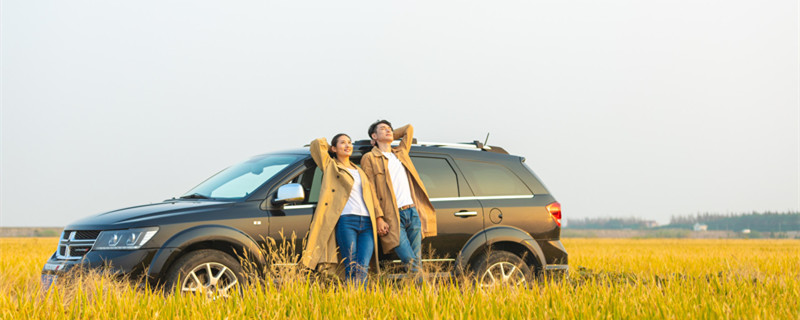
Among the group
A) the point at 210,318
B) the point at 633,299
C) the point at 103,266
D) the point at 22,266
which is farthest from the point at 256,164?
the point at 22,266

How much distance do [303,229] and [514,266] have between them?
98.9 inches

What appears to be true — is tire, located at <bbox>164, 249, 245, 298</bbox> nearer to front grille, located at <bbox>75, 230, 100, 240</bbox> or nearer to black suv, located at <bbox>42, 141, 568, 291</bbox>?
black suv, located at <bbox>42, 141, 568, 291</bbox>

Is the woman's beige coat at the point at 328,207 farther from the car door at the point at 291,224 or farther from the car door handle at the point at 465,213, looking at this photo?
the car door handle at the point at 465,213

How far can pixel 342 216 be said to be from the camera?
7.57 m

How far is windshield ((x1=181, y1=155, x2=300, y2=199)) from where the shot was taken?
7.80 metres

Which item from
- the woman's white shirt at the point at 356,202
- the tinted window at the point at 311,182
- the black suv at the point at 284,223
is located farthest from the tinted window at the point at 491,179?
the tinted window at the point at 311,182

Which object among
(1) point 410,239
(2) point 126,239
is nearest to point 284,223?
(1) point 410,239

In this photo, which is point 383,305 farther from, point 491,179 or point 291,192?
point 491,179

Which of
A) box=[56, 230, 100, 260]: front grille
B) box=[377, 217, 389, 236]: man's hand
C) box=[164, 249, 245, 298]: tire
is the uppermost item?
box=[377, 217, 389, 236]: man's hand

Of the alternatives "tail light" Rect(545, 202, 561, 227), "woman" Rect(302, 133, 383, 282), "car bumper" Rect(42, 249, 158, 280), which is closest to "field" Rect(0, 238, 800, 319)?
"car bumper" Rect(42, 249, 158, 280)

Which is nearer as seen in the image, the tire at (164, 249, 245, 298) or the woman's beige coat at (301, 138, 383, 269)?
the tire at (164, 249, 245, 298)

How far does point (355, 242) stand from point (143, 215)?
2114 millimetres

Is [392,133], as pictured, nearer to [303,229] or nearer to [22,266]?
[303,229]

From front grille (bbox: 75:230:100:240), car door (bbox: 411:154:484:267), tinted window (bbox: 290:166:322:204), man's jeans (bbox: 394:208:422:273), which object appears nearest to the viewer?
front grille (bbox: 75:230:100:240)
